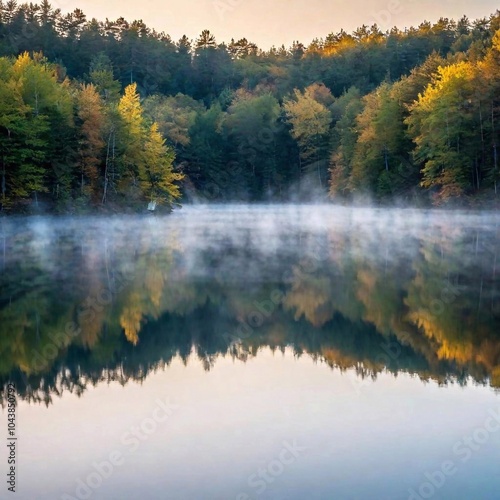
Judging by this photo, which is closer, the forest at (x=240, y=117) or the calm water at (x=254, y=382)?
the calm water at (x=254, y=382)

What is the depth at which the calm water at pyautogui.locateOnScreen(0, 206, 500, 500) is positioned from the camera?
694 centimetres

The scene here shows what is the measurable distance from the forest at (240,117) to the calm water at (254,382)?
30.6 meters

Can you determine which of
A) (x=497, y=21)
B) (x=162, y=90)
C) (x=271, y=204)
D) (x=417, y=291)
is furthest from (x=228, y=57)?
(x=417, y=291)

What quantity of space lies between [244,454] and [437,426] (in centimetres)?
205

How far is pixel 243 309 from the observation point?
14.8m

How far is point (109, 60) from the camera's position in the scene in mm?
100500

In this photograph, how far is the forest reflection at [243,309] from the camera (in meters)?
10.7
